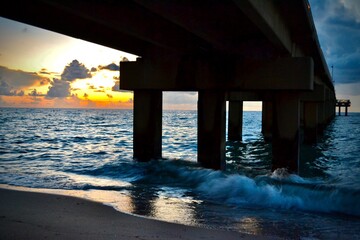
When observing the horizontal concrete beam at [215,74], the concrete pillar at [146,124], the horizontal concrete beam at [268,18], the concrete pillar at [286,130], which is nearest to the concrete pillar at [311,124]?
the concrete pillar at [286,130]

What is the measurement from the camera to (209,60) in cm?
1202

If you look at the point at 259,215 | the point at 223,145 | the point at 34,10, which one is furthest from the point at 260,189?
the point at 34,10

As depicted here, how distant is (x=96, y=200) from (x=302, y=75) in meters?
7.03

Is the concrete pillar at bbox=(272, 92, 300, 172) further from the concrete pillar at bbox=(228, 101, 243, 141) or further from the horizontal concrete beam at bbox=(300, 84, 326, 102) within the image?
the concrete pillar at bbox=(228, 101, 243, 141)

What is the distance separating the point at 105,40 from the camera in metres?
10.9

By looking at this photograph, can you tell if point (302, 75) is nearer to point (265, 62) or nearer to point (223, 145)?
point (265, 62)

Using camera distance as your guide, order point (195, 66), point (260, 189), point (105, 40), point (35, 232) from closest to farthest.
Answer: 1. point (35, 232)
2. point (260, 189)
3. point (105, 40)
4. point (195, 66)

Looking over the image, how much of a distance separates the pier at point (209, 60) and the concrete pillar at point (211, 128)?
32 mm

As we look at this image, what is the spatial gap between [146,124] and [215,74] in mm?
2968

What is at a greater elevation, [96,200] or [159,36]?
[159,36]

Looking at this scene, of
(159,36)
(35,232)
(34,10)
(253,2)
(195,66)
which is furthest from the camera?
(195,66)

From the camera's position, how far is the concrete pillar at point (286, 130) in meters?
11.8

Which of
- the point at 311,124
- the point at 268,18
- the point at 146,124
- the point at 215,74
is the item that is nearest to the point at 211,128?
the point at 215,74

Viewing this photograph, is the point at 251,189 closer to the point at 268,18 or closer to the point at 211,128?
the point at 211,128
